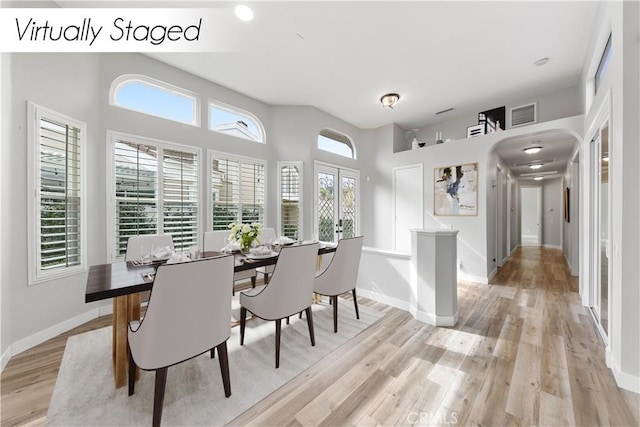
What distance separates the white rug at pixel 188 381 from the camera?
148cm

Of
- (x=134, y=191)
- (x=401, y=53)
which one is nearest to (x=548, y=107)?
(x=401, y=53)

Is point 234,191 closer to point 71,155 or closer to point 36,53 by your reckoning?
point 71,155

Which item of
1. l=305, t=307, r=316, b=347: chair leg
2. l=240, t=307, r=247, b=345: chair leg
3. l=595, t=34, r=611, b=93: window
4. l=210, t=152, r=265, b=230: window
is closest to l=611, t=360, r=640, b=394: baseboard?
l=305, t=307, r=316, b=347: chair leg

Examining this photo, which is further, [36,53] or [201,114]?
[201,114]

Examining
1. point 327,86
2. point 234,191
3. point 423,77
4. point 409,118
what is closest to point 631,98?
point 423,77

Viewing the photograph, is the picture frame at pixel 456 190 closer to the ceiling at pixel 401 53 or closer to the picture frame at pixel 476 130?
the picture frame at pixel 476 130

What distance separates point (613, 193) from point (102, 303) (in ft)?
16.9

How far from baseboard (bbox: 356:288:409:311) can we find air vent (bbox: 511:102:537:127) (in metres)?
3.97

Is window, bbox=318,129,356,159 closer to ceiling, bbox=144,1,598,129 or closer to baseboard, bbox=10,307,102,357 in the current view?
ceiling, bbox=144,1,598,129

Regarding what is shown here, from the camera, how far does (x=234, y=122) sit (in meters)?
4.23

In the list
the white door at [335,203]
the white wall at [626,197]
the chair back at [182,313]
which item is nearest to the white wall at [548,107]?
the white door at [335,203]

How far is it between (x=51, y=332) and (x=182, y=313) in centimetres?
218

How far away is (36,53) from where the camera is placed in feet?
7.51

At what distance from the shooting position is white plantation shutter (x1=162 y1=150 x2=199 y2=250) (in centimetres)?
336
